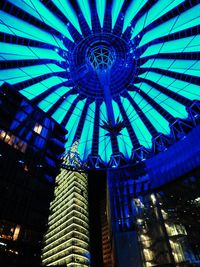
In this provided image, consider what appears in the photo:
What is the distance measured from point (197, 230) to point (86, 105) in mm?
21773

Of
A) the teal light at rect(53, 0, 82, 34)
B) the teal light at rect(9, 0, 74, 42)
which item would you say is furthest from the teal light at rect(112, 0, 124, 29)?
the teal light at rect(9, 0, 74, 42)

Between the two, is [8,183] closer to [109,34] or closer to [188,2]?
[109,34]

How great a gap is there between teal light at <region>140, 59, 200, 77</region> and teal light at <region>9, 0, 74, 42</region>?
11.3 meters

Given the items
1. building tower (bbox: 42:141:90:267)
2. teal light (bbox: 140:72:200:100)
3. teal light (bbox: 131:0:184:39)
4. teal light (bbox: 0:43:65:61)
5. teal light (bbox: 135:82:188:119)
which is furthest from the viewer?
building tower (bbox: 42:141:90:267)

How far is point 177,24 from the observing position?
864 inches

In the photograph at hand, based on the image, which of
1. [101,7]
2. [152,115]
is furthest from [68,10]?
[152,115]

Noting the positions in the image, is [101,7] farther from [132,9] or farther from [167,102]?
[167,102]

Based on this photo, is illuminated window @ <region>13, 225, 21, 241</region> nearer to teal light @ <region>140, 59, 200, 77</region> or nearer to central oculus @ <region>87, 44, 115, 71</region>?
central oculus @ <region>87, 44, 115, 71</region>

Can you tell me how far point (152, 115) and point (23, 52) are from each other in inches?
711

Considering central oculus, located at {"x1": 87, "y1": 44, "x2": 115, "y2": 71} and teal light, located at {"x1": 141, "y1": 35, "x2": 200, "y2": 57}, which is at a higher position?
central oculus, located at {"x1": 87, "y1": 44, "x2": 115, "y2": 71}

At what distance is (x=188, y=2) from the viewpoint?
20.3 metres

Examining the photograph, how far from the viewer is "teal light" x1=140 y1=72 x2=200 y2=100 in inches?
1067

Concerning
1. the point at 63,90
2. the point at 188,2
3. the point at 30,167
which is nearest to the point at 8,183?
the point at 30,167

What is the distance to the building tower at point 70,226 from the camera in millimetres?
70250
